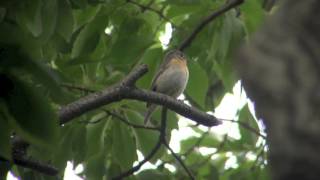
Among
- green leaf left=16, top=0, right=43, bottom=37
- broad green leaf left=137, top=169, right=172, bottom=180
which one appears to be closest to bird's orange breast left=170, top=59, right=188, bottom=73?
broad green leaf left=137, top=169, right=172, bottom=180

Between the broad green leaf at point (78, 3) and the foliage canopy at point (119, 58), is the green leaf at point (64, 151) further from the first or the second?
the broad green leaf at point (78, 3)

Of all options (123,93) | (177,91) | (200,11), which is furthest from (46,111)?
(177,91)

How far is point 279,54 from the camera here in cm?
125

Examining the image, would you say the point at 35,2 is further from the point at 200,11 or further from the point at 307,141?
the point at 307,141

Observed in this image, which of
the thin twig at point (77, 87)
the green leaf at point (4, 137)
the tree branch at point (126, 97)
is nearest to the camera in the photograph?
the green leaf at point (4, 137)

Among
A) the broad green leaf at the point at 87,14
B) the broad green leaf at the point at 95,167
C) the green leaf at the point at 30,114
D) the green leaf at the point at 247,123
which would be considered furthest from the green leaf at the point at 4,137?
the green leaf at the point at 247,123

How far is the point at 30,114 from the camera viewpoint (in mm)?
2475

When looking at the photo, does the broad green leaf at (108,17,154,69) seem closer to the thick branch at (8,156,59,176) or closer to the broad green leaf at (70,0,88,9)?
the broad green leaf at (70,0,88,9)

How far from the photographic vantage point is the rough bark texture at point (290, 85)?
3.89 feet

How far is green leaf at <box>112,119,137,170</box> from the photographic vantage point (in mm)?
5043

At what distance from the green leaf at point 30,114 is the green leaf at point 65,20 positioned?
4.72 feet

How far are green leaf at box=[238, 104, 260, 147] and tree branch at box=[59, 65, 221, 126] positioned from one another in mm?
1151

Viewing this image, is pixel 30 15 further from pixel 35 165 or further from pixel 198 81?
pixel 198 81

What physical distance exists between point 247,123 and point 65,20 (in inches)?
96.7
